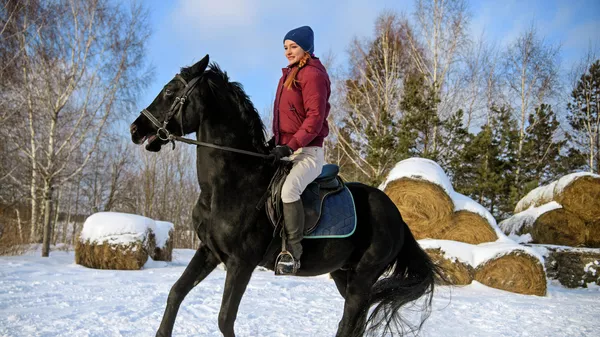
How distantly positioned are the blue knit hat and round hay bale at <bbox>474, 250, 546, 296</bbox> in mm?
6476

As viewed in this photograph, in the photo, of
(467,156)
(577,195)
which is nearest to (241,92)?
(577,195)

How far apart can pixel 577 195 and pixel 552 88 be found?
13861 millimetres

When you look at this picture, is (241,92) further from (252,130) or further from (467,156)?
(467,156)

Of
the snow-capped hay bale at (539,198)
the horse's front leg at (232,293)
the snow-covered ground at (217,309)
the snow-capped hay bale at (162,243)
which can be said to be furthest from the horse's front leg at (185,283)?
the snow-capped hay bale at (539,198)

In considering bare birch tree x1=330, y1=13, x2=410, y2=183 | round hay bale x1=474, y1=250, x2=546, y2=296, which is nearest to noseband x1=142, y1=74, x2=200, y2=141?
round hay bale x1=474, y1=250, x2=546, y2=296

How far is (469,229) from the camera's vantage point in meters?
8.85

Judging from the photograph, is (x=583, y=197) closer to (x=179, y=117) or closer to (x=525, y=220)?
(x=525, y=220)

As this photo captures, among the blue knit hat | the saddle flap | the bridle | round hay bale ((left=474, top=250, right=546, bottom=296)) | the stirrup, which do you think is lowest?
round hay bale ((left=474, top=250, right=546, bottom=296))

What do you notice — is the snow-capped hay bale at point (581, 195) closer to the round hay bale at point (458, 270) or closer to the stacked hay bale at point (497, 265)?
the stacked hay bale at point (497, 265)

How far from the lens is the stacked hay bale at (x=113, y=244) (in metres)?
9.80

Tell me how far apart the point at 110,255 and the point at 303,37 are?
841cm

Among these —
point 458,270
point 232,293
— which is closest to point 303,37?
point 232,293

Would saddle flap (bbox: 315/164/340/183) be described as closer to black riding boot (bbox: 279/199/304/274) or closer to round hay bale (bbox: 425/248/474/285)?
black riding boot (bbox: 279/199/304/274)

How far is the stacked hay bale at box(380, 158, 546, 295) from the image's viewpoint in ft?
26.2
